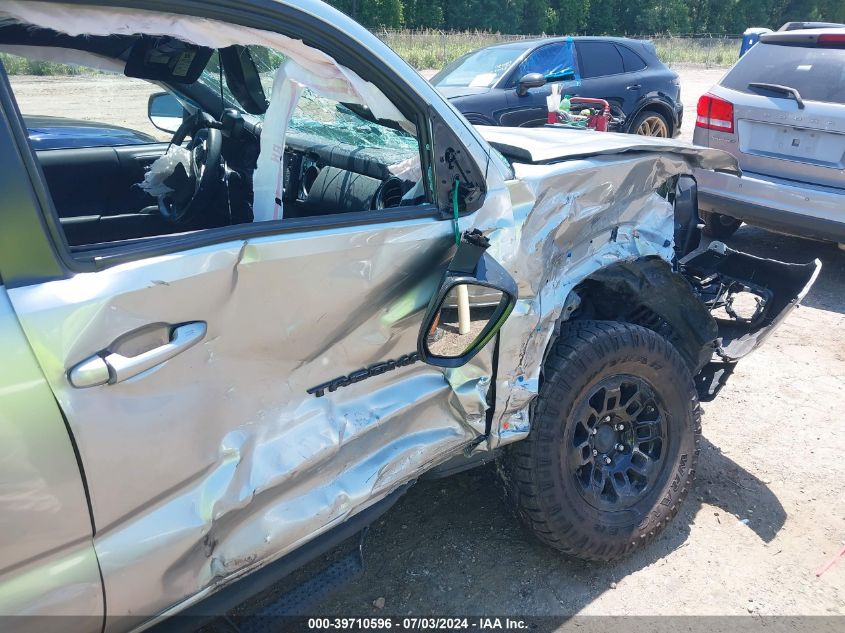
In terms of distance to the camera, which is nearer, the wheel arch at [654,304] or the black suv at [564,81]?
the wheel arch at [654,304]

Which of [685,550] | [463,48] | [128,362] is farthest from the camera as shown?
[463,48]

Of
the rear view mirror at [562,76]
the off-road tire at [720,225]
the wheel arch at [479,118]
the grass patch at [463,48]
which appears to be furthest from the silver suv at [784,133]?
the grass patch at [463,48]

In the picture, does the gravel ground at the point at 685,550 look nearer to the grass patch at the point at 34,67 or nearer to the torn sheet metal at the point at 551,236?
the torn sheet metal at the point at 551,236

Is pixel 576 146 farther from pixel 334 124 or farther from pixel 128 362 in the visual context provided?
pixel 128 362

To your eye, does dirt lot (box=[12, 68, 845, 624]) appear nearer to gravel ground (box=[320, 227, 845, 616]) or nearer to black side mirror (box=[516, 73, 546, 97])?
gravel ground (box=[320, 227, 845, 616])

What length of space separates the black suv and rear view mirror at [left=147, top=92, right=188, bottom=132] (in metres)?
5.23

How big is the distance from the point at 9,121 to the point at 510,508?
2.03 meters

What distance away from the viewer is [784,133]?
5059 mm

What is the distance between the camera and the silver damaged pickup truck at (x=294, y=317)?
1405 millimetres

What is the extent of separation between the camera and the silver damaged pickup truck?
1405 millimetres

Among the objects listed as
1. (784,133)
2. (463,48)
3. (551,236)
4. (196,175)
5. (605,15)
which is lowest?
(605,15)

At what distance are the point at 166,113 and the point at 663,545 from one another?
111 inches

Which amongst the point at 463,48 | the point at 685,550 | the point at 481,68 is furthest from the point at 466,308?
the point at 463,48

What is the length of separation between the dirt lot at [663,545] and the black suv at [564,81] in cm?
526
